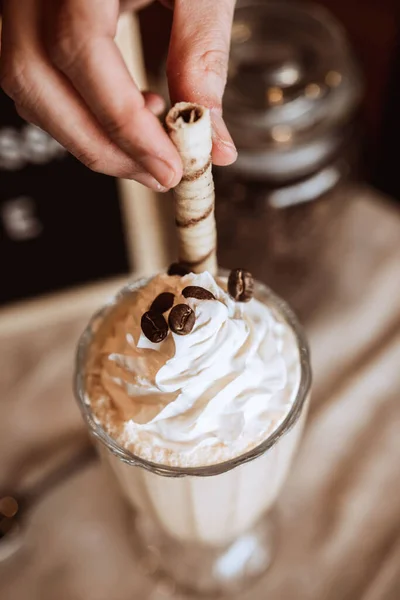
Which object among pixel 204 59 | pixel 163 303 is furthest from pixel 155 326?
pixel 204 59

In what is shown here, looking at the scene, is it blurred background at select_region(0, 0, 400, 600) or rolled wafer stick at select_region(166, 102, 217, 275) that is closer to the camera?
rolled wafer stick at select_region(166, 102, 217, 275)

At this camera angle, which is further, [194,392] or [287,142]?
[287,142]

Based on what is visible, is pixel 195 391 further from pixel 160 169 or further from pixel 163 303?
pixel 160 169

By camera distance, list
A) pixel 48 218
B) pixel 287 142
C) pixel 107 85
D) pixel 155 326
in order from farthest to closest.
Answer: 1. pixel 48 218
2. pixel 287 142
3. pixel 155 326
4. pixel 107 85

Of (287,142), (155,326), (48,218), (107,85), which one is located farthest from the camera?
(48,218)

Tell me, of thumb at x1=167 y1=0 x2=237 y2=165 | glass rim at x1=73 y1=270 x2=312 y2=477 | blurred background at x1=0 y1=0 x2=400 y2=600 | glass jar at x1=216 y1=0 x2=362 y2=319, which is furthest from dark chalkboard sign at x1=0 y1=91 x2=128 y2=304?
thumb at x1=167 y1=0 x2=237 y2=165

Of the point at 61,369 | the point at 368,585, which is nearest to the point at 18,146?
the point at 61,369

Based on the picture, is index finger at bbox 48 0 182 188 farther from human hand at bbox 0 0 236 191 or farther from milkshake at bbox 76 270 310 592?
milkshake at bbox 76 270 310 592
